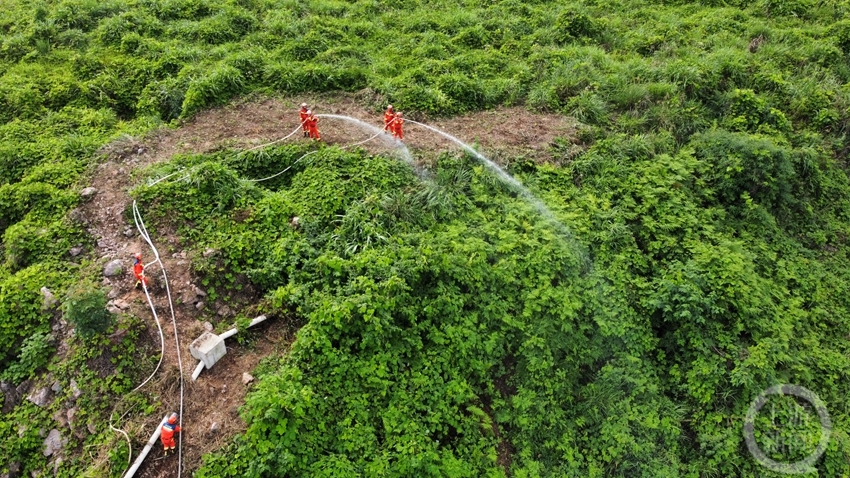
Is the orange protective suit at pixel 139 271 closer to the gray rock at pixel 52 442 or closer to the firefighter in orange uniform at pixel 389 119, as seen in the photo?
the gray rock at pixel 52 442

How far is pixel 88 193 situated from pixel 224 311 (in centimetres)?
318

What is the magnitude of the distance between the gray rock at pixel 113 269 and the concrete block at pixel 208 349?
1701 millimetres

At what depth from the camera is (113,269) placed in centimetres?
643

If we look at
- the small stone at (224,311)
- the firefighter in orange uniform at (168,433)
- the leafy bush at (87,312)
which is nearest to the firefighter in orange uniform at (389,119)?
the small stone at (224,311)

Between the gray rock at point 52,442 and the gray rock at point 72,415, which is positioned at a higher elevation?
the gray rock at point 72,415

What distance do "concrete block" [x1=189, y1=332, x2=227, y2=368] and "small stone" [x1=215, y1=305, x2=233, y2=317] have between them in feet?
1.90

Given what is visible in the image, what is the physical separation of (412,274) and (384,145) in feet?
10.0

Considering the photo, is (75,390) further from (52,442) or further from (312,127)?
(312,127)

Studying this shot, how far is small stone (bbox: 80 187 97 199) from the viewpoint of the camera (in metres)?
7.43

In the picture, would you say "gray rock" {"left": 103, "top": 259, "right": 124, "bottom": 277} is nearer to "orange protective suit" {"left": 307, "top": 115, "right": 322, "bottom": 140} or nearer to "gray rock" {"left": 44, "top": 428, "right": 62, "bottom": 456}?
"gray rock" {"left": 44, "top": 428, "right": 62, "bottom": 456}

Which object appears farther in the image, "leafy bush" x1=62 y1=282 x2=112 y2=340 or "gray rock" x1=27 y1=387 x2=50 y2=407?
"gray rock" x1=27 y1=387 x2=50 y2=407

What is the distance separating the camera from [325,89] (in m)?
10.2

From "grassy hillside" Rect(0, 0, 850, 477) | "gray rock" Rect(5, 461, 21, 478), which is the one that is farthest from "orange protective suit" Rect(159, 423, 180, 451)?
"gray rock" Rect(5, 461, 21, 478)

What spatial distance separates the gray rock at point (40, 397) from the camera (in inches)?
215
